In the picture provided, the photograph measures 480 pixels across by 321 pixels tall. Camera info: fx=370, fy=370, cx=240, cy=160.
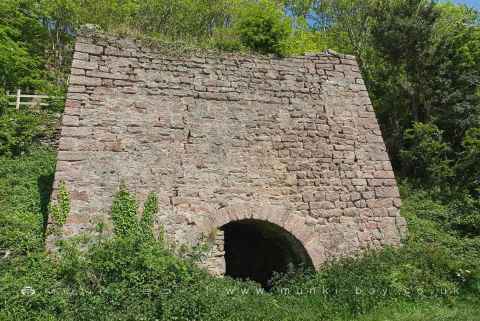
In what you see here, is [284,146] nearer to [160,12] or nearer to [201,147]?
[201,147]

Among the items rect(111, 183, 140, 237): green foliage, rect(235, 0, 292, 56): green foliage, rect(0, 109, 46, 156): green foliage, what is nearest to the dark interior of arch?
rect(111, 183, 140, 237): green foliage

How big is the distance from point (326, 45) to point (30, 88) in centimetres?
1339

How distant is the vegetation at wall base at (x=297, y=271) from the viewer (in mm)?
4742

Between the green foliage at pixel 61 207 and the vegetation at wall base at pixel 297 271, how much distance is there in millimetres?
378

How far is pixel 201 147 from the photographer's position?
20.6 feet

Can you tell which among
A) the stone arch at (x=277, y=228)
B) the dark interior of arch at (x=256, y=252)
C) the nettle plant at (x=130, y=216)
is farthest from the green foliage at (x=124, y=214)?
the dark interior of arch at (x=256, y=252)

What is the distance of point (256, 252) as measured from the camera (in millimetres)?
8555

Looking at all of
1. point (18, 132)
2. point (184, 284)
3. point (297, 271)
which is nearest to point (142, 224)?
point (184, 284)

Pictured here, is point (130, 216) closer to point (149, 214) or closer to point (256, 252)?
point (149, 214)

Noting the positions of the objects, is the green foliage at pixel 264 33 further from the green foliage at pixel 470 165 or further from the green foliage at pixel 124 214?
the green foliage at pixel 470 165

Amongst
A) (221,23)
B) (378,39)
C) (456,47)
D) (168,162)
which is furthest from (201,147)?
(221,23)

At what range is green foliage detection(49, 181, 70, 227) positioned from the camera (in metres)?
5.23

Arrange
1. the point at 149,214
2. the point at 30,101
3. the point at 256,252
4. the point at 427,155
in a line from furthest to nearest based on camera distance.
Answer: the point at 30,101 → the point at 427,155 → the point at 256,252 → the point at 149,214

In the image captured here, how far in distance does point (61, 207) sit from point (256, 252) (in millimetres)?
4615
